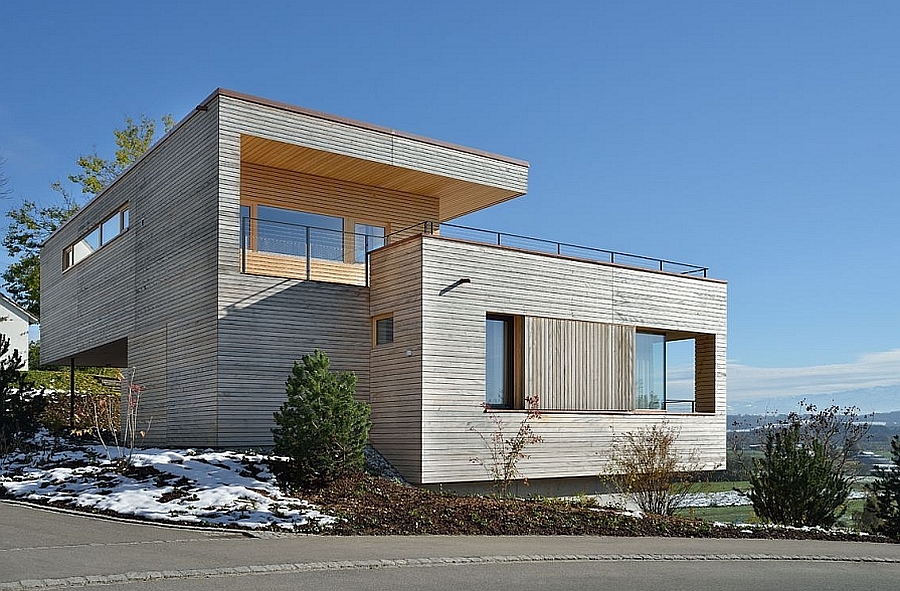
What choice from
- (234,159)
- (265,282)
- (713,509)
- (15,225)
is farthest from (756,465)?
(15,225)

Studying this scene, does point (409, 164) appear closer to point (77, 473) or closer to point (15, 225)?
point (77, 473)

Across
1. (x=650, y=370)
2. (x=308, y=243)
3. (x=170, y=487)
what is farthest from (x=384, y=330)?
(x=650, y=370)

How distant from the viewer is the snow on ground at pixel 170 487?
42.8 feet

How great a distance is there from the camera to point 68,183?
42.5 metres

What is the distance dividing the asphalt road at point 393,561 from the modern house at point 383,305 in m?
5.62

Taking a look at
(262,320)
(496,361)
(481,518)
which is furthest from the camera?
(496,361)

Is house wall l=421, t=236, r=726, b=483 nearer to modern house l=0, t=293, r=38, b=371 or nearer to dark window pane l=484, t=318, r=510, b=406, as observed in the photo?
dark window pane l=484, t=318, r=510, b=406

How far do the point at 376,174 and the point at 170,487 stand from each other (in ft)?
30.6

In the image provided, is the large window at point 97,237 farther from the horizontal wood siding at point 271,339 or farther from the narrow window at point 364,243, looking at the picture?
the horizontal wood siding at point 271,339

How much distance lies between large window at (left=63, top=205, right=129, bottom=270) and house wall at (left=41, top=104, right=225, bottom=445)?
258mm

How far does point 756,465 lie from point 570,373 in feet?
13.9

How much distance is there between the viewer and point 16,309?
41812 millimetres

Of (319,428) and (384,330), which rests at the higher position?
(384,330)

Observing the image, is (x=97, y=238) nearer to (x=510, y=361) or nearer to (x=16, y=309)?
(x=510, y=361)
